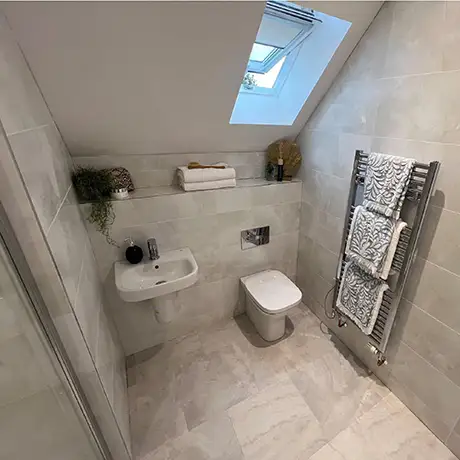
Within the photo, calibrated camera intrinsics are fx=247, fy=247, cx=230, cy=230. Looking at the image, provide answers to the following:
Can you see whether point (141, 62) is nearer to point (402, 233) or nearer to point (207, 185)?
point (207, 185)

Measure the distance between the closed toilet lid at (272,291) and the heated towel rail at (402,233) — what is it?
330mm

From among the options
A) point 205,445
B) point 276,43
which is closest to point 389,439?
point 205,445

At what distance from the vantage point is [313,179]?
6.05ft

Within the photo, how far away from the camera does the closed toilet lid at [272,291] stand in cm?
170

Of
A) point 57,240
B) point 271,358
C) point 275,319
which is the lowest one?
point 271,358

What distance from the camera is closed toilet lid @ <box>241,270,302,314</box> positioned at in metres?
1.70

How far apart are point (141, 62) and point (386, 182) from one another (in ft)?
4.15

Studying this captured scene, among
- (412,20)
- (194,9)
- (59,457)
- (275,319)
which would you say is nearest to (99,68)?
(194,9)

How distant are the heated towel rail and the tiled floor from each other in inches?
12.6

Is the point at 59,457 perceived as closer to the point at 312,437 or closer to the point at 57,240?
the point at 57,240

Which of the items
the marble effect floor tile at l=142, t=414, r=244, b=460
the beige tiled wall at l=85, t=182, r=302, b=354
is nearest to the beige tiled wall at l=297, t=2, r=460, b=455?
the beige tiled wall at l=85, t=182, r=302, b=354

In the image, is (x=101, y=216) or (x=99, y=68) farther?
(x=101, y=216)

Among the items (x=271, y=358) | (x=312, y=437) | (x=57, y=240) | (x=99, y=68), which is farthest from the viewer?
(x=271, y=358)

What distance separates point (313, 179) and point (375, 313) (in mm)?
979
